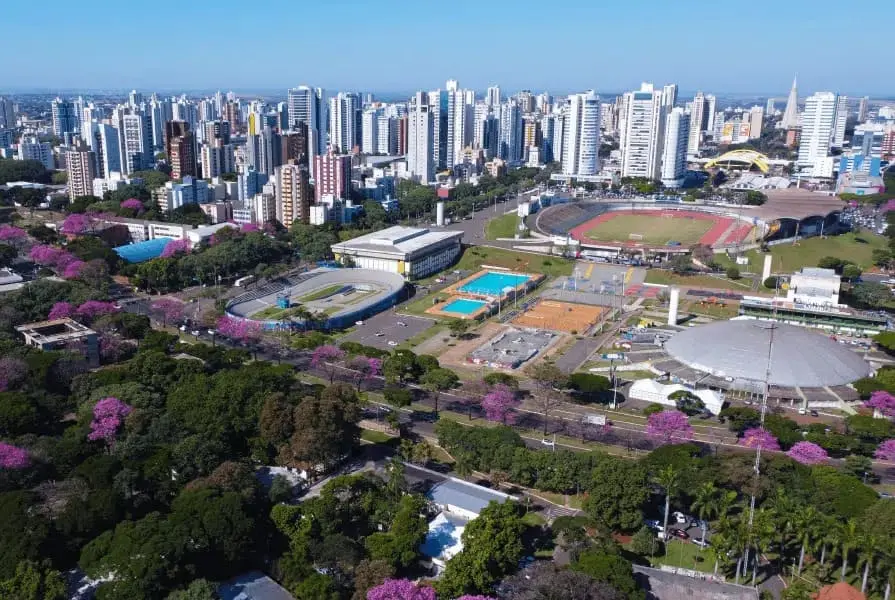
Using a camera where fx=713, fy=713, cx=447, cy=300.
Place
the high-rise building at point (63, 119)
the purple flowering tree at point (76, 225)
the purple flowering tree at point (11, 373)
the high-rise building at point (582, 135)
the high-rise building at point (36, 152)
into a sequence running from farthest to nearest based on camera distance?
the high-rise building at point (63, 119) < the high-rise building at point (582, 135) < the high-rise building at point (36, 152) < the purple flowering tree at point (76, 225) < the purple flowering tree at point (11, 373)

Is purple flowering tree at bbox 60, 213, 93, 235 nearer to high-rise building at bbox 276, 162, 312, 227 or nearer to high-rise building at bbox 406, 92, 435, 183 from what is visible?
high-rise building at bbox 276, 162, 312, 227

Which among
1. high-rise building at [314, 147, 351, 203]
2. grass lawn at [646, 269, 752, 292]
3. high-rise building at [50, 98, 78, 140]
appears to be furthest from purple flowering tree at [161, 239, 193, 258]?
high-rise building at [50, 98, 78, 140]

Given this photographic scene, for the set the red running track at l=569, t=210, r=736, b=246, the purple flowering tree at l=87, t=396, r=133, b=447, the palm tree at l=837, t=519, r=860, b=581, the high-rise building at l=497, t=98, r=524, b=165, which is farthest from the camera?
the high-rise building at l=497, t=98, r=524, b=165

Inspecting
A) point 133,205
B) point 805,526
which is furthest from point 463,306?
point 133,205

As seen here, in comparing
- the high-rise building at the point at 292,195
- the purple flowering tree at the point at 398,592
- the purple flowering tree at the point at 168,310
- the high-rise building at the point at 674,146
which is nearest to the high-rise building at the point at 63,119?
the high-rise building at the point at 292,195

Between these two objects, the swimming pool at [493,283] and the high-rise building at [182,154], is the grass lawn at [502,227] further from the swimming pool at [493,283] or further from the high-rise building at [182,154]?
the high-rise building at [182,154]

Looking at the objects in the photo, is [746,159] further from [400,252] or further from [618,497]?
[618,497]

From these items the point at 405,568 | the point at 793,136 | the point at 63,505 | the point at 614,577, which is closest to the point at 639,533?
the point at 614,577

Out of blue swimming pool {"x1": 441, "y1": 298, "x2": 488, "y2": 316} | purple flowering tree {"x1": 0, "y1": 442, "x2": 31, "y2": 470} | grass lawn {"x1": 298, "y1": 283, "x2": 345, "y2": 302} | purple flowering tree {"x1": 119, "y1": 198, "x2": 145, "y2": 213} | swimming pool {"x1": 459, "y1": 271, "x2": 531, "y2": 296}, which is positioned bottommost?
blue swimming pool {"x1": 441, "y1": 298, "x2": 488, "y2": 316}
